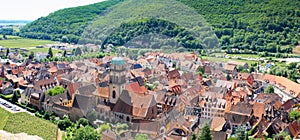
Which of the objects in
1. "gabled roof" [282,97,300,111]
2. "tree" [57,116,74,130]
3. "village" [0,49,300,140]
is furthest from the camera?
"gabled roof" [282,97,300,111]

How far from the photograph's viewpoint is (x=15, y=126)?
48.7 ft

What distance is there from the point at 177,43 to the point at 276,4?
50.4 feet

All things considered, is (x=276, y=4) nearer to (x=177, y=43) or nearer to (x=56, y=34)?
(x=177, y=43)

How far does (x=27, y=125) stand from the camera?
15.0 meters

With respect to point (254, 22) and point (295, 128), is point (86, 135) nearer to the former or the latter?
point (295, 128)

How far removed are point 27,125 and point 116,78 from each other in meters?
4.47

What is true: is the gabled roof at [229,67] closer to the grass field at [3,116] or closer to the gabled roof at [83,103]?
the gabled roof at [83,103]

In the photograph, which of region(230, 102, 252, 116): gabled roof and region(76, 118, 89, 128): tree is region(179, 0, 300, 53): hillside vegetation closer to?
region(230, 102, 252, 116): gabled roof

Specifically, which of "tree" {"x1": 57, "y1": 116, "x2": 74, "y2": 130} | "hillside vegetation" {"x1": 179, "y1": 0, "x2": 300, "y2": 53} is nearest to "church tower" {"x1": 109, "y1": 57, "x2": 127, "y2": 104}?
"tree" {"x1": 57, "y1": 116, "x2": 74, "y2": 130}

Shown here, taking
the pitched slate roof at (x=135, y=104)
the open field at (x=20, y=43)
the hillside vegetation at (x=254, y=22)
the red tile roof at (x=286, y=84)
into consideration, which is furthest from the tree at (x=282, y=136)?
the open field at (x=20, y=43)

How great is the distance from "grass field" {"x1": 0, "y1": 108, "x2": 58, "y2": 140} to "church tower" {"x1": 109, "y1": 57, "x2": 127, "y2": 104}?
9.75 ft

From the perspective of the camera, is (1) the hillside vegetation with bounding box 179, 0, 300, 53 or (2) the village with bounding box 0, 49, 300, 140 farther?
(1) the hillside vegetation with bounding box 179, 0, 300, 53

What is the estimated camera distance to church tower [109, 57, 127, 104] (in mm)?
15312

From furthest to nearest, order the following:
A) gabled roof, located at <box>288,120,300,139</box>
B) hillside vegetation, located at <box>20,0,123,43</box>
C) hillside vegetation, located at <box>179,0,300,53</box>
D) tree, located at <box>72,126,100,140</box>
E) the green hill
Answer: hillside vegetation, located at <box>20,0,123,43</box>, hillside vegetation, located at <box>179,0,300,53</box>, the green hill, gabled roof, located at <box>288,120,300,139</box>, tree, located at <box>72,126,100,140</box>
